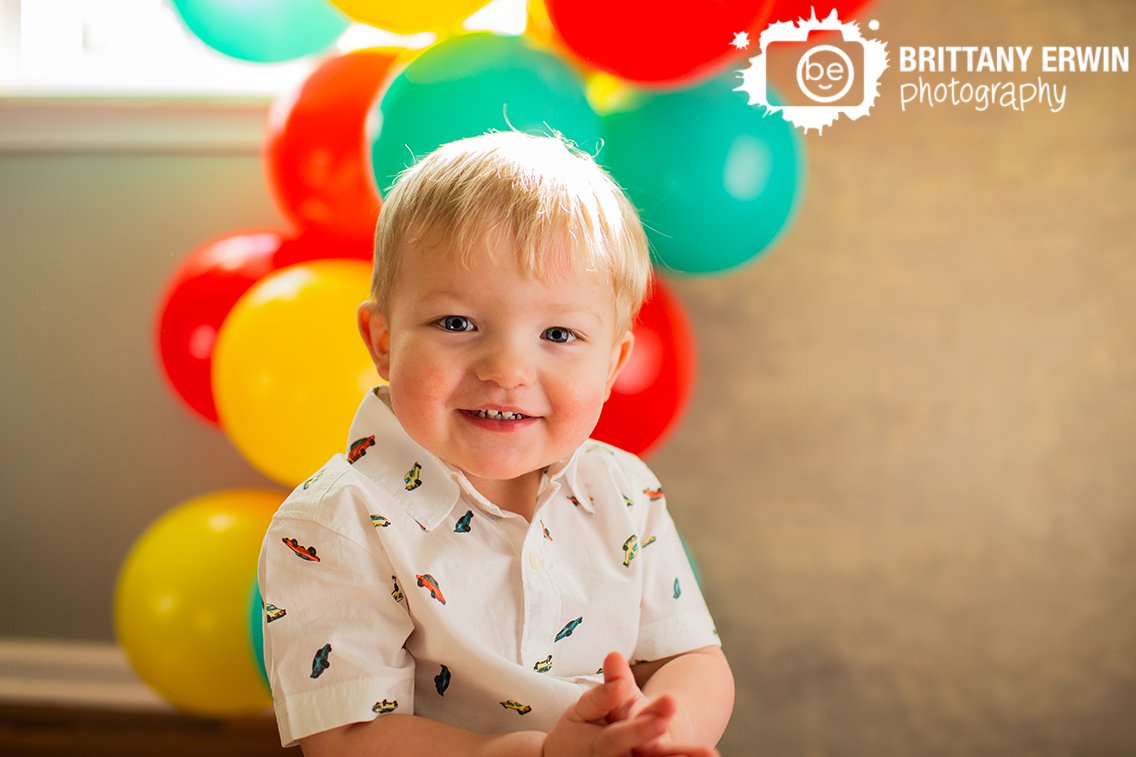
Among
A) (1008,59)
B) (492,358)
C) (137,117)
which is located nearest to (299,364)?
(492,358)

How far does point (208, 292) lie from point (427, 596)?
630 mm

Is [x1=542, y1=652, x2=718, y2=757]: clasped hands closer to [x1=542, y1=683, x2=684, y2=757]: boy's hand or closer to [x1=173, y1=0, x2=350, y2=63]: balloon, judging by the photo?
[x1=542, y1=683, x2=684, y2=757]: boy's hand

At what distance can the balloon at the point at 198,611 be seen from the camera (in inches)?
49.2

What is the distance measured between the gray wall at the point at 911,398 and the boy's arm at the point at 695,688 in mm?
598

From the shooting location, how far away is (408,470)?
85 centimetres

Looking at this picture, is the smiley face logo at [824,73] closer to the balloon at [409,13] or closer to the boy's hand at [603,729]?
the balloon at [409,13]

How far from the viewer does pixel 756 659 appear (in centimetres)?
153

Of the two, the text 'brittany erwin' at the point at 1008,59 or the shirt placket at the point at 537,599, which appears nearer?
the shirt placket at the point at 537,599

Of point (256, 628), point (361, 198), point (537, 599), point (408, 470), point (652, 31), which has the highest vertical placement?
point (652, 31)

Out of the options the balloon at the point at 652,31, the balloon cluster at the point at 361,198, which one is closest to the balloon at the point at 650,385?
the balloon cluster at the point at 361,198

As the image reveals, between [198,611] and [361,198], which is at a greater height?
[361,198]

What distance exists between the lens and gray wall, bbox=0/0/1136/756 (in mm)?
1433

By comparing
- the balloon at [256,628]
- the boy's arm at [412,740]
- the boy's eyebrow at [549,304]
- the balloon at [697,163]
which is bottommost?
the balloon at [256,628]

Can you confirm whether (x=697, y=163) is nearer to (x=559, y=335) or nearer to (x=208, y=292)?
(x=559, y=335)
